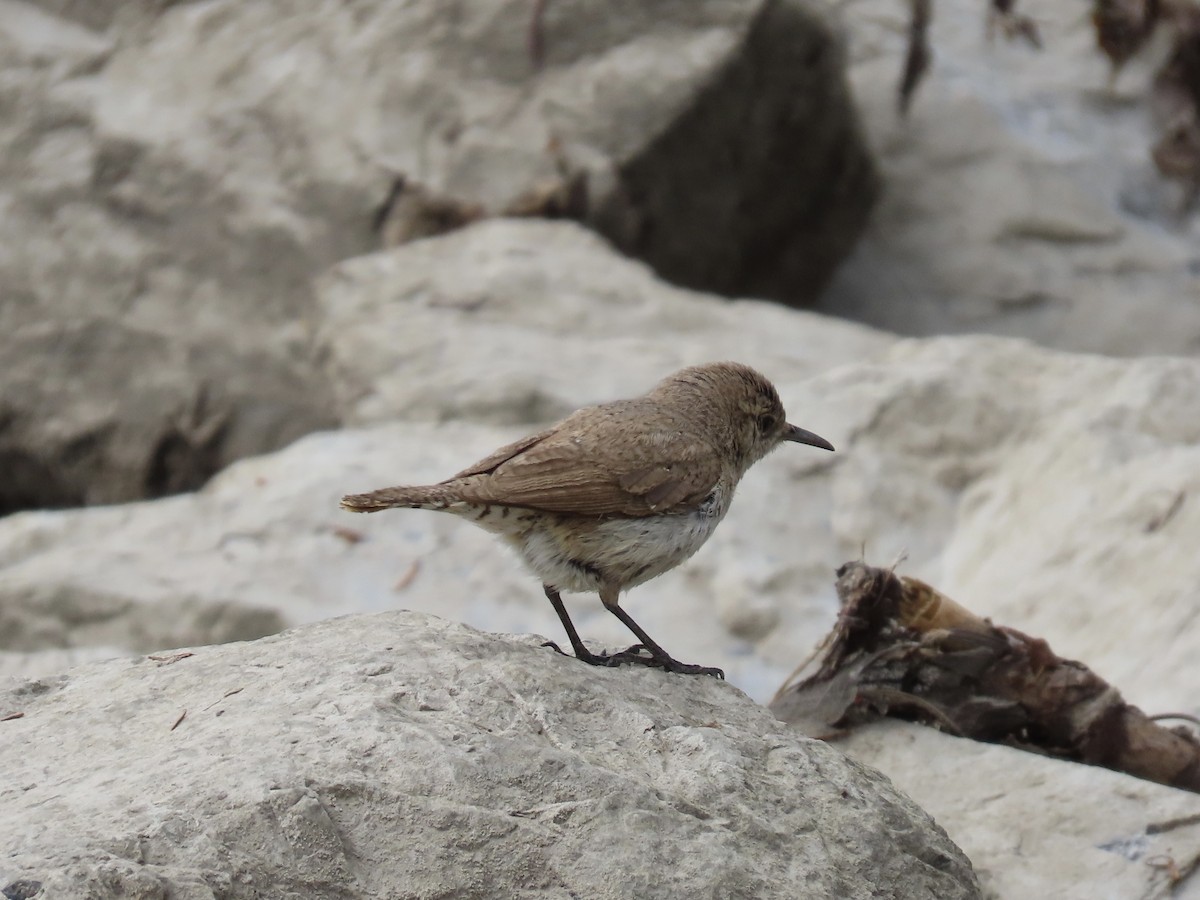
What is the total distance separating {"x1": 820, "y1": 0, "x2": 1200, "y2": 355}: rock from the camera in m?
10.8

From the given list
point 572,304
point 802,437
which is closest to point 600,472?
point 802,437

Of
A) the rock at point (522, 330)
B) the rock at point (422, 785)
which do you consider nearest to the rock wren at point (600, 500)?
the rock at point (422, 785)

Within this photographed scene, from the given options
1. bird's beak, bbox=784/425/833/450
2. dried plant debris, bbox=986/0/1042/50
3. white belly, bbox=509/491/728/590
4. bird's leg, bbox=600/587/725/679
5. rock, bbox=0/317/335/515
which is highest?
dried plant debris, bbox=986/0/1042/50

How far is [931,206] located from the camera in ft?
37.7

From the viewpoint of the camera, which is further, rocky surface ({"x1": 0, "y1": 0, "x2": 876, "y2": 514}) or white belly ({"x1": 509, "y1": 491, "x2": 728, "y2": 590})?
rocky surface ({"x1": 0, "y1": 0, "x2": 876, "y2": 514})

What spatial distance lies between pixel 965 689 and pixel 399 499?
2.06 metres

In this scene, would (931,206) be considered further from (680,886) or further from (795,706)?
(680,886)

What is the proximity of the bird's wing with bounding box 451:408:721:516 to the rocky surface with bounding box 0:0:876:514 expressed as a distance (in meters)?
4.25

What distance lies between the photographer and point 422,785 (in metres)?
3.43

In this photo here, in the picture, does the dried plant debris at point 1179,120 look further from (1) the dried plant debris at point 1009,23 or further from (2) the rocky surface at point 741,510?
(2) the rocky surface at point 741,510

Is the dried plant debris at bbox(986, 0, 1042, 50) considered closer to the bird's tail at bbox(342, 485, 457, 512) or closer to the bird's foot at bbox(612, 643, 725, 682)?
the bird's foot at bbox(612, 643, 725, 682)

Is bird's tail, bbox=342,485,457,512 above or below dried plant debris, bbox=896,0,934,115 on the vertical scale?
above

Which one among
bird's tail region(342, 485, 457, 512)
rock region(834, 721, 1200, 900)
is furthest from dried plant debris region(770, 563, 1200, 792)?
bird's tail region(342, 485, 457, 512)

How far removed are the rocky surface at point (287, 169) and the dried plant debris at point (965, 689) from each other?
450cm
